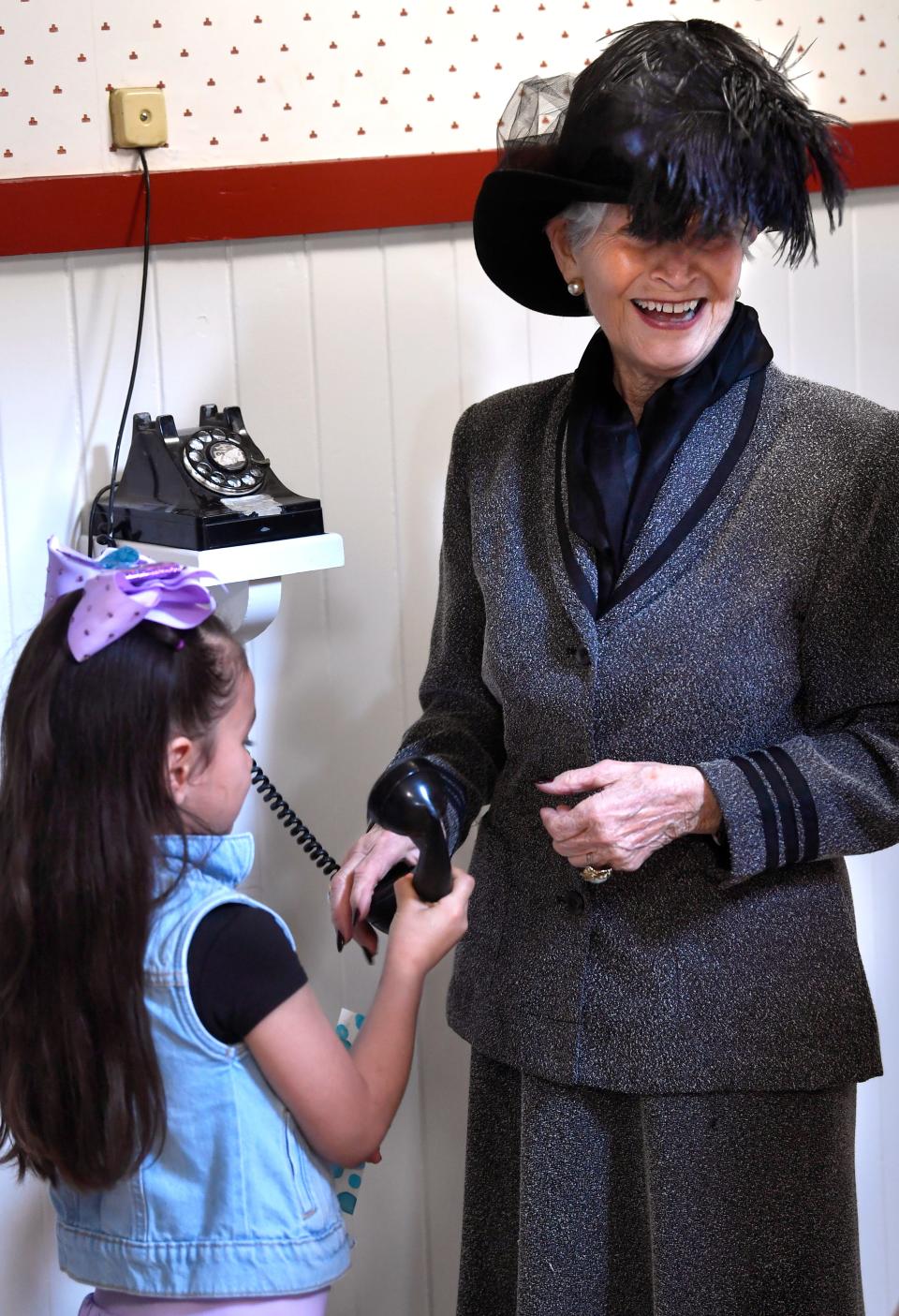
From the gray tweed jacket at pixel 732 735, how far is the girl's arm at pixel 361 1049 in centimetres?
18

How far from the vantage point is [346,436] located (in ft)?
6.36

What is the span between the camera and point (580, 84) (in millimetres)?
1376

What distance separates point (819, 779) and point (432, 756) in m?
0.40

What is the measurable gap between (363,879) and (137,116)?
997 mm

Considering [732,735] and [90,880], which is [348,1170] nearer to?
[90,880]

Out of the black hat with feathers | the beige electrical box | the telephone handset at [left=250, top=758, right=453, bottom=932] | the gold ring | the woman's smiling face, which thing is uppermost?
the beige electrical box

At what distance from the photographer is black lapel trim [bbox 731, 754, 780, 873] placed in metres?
1.30

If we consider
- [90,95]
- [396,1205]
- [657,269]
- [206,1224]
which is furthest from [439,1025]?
[90,95]

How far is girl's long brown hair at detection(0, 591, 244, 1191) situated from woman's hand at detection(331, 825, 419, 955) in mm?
327

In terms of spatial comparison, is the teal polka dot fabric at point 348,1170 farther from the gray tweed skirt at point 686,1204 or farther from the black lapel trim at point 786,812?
the black lapel trim at point 786,812

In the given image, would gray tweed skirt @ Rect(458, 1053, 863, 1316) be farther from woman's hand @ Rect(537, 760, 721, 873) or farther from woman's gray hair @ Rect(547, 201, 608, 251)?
woman's gray hair @ Rect(547, 201, 608, 251)

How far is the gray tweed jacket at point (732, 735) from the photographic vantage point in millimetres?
1317

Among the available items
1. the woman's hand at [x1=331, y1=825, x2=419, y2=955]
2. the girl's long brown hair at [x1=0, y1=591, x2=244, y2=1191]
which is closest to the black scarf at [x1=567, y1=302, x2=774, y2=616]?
the woman's hand at [x1=331, y1=825, x2=419, y2=955]

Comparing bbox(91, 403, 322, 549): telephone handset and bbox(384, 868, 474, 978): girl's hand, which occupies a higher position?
bbox(91, 403, 322, 549): telephone handset
